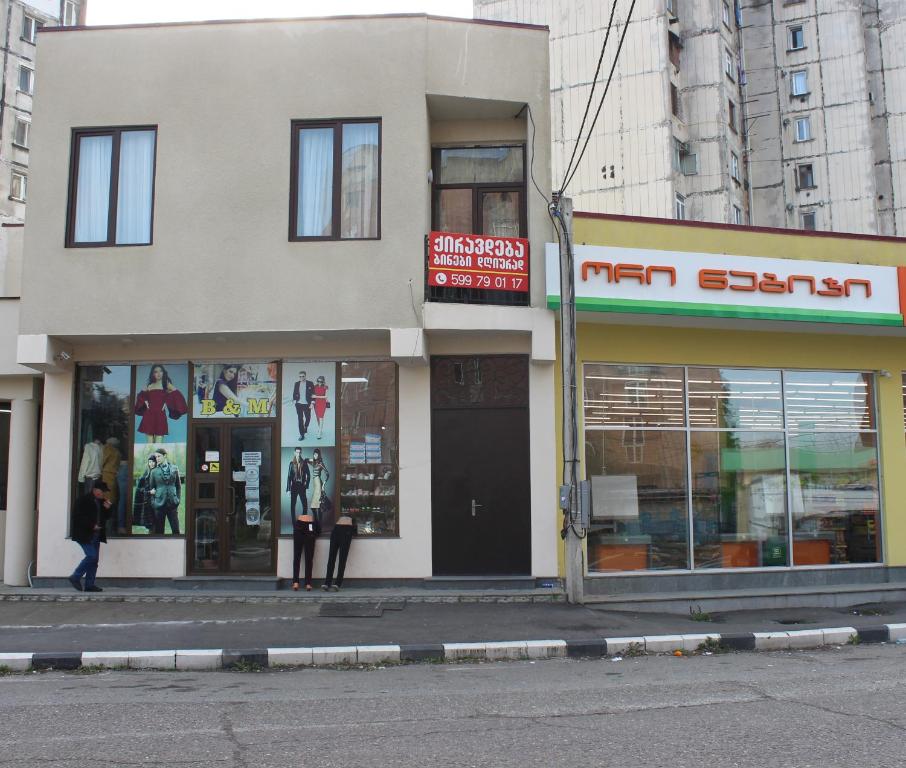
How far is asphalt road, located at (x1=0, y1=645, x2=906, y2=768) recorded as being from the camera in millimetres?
5336

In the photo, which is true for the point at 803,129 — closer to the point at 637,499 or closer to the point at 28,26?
the point at 637,499

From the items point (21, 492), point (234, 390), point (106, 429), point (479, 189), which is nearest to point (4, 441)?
point (21, 492)

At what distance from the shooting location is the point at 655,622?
10688mm

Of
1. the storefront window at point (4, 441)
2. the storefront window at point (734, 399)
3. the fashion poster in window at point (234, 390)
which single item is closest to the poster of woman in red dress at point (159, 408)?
the fashion poster in window at point (234, 390)

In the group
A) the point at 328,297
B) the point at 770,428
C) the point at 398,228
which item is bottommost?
the point at 770,428

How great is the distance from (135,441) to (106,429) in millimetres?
497

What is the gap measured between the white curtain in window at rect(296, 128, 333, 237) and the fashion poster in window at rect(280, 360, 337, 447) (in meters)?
2.03

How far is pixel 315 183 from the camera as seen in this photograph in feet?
41.4

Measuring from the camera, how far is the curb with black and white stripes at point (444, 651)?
333 inches

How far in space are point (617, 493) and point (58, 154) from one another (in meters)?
9.80

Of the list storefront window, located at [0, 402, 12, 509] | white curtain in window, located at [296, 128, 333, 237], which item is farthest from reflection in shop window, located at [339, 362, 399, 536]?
storefront window, located at [0, 402, 12, 509]

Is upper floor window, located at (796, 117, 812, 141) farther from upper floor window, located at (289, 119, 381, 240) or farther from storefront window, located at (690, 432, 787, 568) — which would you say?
upper floor window, located at (289, 119, 381, 240)

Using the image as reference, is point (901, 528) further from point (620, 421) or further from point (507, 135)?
point (507, 135)

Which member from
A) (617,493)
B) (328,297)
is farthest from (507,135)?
(617,493)
